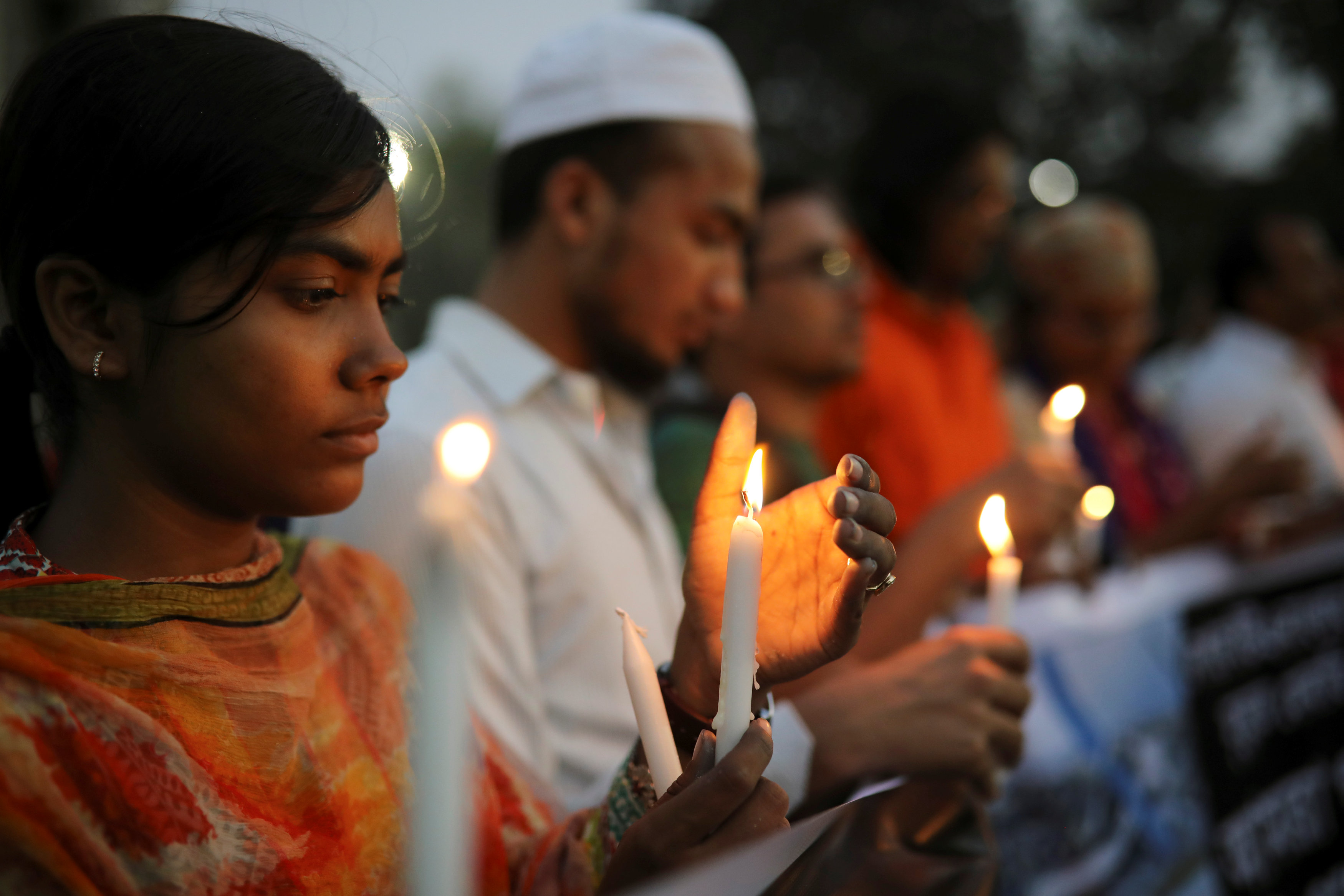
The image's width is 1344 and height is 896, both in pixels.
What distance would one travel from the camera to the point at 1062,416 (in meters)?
2.60

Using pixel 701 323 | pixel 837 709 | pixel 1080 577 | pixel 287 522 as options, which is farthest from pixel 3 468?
pixel 1080 577

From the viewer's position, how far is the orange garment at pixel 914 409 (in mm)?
3598

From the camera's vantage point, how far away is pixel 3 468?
4.67ft

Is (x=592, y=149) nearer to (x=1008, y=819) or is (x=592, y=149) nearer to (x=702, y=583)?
(x=702, y=583)

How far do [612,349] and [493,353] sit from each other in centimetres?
31

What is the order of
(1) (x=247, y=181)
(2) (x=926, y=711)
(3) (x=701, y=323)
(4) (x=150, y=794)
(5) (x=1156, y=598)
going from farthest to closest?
(5) (x=1156, y=598)
(3) (x=701, y=323)
(2) (x=926, y=711)
(1) (x=247, y=181)
(4) (x=150, y=794)

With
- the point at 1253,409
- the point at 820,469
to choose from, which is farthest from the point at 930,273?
the point at 1253,409

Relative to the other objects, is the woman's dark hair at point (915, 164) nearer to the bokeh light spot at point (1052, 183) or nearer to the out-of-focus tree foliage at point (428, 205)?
the out-of-focus tree foliage at point (428, 205)

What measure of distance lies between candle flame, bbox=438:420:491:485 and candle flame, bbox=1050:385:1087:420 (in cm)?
184

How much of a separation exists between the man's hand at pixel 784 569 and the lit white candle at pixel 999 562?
2.07 ft

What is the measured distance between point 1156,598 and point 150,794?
323 centimetres

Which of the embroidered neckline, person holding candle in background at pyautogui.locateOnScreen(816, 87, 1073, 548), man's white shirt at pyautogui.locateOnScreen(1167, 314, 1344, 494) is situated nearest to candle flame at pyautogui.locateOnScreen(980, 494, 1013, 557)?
the embroidered neckline

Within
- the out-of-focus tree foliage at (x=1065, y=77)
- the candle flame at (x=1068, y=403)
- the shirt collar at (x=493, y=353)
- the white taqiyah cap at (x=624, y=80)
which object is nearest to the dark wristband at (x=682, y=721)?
the shirt collar at (x=493, y=353)

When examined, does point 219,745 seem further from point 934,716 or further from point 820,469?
point 820,469
